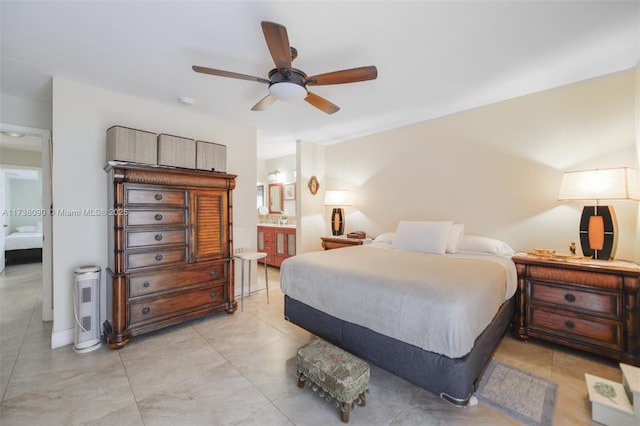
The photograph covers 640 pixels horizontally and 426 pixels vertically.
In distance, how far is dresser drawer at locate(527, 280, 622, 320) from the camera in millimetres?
2039

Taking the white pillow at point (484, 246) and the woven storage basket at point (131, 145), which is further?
the white pillow at point (484, 246)

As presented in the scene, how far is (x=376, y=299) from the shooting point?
1.77 meters

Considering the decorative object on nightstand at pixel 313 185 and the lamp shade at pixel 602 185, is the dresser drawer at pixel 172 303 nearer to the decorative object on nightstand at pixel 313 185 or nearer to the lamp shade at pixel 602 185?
the decorative object on nightstand at pixel 313 185

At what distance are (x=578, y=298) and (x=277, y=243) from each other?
435 centimetres

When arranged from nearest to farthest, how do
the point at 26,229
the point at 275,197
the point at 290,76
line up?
the point at 290,76, the point at 275,197, the point at 26,229

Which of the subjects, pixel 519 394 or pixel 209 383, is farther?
pixel 209 383

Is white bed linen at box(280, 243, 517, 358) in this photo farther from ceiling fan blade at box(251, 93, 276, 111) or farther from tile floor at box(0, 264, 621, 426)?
ceiling fan blade at box(251, 93, 276, 111)

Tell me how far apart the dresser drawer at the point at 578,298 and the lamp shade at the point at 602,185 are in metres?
0.79

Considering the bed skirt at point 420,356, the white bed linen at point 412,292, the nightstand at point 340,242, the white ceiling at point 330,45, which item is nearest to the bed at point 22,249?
the white ceiling at point 330,45

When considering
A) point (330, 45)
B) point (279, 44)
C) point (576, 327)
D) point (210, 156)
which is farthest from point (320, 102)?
point (576, 327)

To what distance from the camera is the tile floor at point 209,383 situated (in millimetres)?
1544

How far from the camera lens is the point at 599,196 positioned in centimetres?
217

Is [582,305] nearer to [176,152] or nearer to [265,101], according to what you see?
[265,101]

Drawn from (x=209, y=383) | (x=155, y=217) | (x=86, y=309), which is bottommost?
(x=209, y=383)
